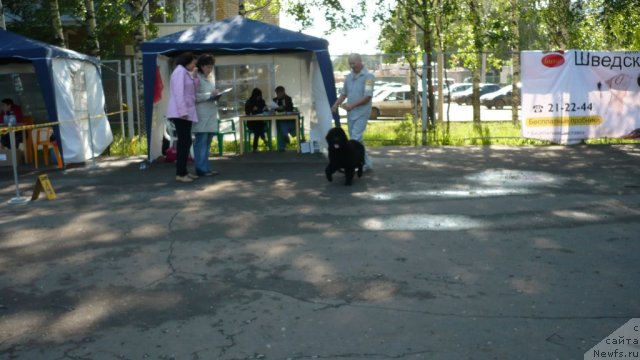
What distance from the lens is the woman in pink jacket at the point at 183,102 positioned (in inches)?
412

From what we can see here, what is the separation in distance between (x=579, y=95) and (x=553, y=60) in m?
0.98

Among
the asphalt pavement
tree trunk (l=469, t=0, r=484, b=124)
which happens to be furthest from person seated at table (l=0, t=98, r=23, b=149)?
tree trunk (l=469, t=0, r=484, b=124)

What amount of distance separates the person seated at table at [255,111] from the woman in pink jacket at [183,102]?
4473mm

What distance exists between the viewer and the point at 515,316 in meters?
4.81

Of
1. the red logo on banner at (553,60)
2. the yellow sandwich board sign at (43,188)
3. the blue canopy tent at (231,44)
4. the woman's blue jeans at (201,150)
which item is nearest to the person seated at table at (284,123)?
the blue canopy tent at (231,44)

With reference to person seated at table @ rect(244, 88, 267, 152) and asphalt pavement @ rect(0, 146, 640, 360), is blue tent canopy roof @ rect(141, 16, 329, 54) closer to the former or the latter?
person seated at table @ rect(244, 88, 267, 152)

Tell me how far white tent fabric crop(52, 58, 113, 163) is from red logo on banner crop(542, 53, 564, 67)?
9.27 meters

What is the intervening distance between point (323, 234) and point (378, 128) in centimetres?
1276

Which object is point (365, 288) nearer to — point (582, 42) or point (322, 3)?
point (322, 3)

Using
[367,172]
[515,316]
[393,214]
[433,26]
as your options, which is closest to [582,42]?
[433,26]

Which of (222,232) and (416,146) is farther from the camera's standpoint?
(416,146)

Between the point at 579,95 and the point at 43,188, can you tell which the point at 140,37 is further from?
the point at 579,95

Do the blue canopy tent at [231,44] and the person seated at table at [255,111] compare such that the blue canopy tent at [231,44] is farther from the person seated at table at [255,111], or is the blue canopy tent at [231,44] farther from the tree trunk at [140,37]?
the tree trunk at [140,37]

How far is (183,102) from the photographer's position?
10.5 metres
